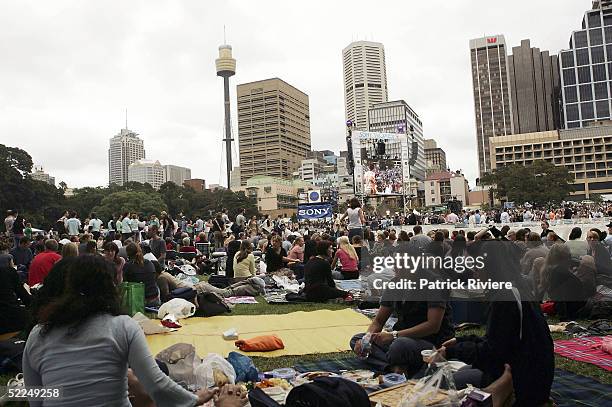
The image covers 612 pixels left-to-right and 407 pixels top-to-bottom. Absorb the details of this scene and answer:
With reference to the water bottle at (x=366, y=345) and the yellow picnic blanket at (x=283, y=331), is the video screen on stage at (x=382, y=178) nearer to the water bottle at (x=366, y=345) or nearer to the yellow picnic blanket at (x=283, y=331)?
the yellow picnic blanket at (x=283, y=331)

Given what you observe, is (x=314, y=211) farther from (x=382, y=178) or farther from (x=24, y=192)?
(x=24, y=192)

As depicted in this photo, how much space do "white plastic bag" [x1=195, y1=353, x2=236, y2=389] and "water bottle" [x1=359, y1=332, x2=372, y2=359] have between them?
124 cm

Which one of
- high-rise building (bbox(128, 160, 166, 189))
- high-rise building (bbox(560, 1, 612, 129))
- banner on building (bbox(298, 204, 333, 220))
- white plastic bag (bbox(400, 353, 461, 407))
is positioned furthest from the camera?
high-rise building (bbox(128, 160, 166, 189))

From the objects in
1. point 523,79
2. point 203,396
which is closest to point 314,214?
point 203,396

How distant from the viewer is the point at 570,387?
405 cm

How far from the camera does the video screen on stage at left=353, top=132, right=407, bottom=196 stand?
44438 millimetres

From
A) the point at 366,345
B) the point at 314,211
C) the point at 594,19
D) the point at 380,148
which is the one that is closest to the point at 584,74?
the point at 594,19

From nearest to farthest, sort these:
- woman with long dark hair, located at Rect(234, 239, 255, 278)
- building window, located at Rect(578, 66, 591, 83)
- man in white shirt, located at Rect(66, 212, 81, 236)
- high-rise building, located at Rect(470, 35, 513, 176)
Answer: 1. woman with long dark hair, located at Rect(234, 239, 255, 278)
2. man in white shirt, located at Rect(66, 212, 81, 236)
3. building window, located at Rect(578, 66, 591, 83)
4. high-rise building, located at Rect(470, 35, 513, 176)

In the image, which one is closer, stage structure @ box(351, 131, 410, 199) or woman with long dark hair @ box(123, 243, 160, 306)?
woman with long dark hair @ box(123, 243, 160, 306)

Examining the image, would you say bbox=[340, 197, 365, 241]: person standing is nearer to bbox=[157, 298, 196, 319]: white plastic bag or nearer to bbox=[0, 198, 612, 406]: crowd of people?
bbox=[0, 198, 612, 406]: crowd of people

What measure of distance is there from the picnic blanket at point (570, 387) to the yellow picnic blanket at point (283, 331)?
65 centimetres

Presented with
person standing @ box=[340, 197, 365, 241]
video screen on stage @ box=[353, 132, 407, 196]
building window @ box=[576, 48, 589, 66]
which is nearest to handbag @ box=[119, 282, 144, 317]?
person standing @ box=[340, 197, 365, 241]

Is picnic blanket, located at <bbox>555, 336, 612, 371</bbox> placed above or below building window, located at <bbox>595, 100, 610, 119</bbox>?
below

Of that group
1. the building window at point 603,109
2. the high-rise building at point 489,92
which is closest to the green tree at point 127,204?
the building window at point 603,109
